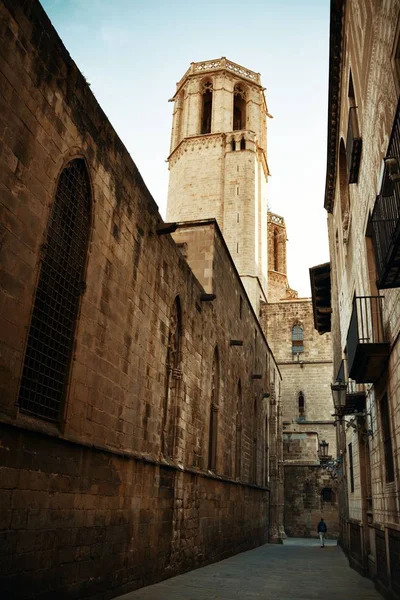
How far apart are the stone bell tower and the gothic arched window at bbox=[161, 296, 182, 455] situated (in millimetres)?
21583

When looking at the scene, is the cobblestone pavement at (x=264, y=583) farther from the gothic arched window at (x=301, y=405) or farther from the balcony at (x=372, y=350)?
the gothic arched window at (x=301, y=405)

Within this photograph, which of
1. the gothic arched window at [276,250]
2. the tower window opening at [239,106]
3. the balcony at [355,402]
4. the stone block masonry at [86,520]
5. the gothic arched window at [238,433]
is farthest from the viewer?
the gothic arched window at [276,250]

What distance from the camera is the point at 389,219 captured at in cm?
514

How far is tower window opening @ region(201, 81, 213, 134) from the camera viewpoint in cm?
3956

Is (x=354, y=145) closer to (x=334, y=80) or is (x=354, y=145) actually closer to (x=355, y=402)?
(x=334, y=80)

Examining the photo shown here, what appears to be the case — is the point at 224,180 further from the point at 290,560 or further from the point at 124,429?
the point at 124,429

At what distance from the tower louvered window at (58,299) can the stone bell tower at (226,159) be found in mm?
25937

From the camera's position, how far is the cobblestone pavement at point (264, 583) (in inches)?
316

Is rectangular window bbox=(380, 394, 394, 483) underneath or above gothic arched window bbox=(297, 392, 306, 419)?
underneath

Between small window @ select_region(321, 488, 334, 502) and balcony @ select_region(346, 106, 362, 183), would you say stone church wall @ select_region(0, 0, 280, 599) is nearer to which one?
balcony @ select_region(346, 106, 362, 183)

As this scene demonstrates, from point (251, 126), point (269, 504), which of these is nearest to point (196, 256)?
point (269, 504)

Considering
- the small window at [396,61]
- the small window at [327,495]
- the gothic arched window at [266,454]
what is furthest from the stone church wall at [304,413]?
the small window at [396,61]

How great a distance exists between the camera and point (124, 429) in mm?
7938

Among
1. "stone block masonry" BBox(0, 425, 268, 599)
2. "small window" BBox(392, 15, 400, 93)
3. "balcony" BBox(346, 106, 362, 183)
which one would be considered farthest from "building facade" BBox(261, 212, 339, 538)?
"small window" BBox(392, 15, 400, 93)
